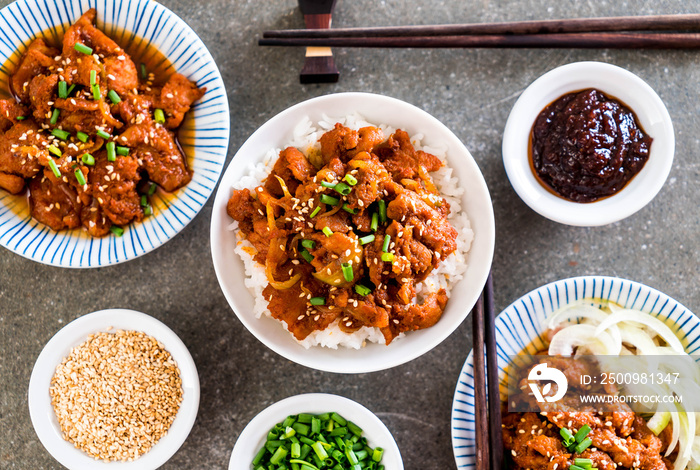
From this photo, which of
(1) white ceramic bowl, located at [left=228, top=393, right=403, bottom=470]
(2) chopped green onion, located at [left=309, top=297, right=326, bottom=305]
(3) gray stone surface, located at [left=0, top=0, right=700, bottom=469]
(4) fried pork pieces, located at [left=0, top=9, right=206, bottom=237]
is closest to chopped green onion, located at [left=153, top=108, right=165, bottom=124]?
(4) fried pork pieces, located at [left=0, top=9, right=206, bottom=237]

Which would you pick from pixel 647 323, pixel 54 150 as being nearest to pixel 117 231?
pixel 54 150

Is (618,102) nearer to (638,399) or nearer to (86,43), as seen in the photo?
(638,399)

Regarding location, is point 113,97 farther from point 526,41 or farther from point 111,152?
point 526,41

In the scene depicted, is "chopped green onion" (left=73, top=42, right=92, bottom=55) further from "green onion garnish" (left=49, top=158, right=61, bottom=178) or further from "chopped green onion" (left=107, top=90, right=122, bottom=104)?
"green onion garnish" (left=49, top=158, right=61, bottom=178)

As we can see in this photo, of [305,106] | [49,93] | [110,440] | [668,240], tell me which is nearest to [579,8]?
[668,240]

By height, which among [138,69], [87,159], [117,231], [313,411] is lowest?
[313,411]

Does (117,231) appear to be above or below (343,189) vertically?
below
